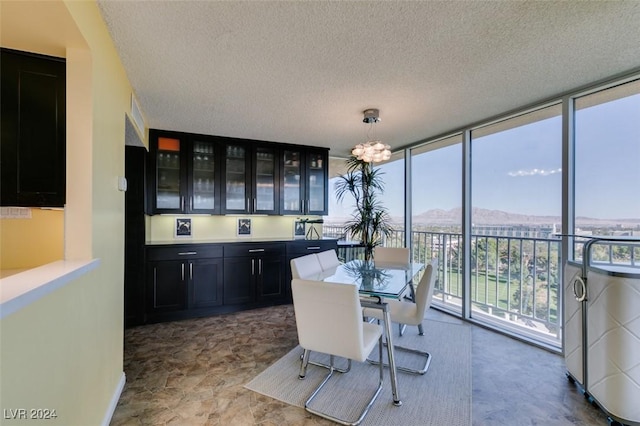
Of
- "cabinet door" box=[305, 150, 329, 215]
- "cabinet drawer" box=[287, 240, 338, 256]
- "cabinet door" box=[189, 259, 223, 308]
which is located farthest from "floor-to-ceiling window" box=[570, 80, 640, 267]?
"cabinet door" box=[189, 259, 223, 308]

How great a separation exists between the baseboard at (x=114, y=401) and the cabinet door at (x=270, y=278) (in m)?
1.98

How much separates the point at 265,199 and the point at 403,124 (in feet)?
7.36

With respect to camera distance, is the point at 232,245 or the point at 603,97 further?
the point at 232,245

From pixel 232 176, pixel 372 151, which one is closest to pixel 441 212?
pixel 372 151

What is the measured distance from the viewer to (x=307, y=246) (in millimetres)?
4410

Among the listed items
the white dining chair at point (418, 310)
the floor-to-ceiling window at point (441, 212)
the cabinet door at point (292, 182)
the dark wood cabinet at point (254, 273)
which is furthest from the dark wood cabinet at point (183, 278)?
the floor-to-ceiling window at point (441, 212)

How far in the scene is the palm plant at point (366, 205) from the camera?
442 centimetres

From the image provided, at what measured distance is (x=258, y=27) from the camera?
1.73 meters

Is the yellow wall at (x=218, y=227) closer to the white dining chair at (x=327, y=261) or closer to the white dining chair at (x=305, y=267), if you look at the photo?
the white dining chair at (x=327, y=261)

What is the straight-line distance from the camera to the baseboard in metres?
1.77

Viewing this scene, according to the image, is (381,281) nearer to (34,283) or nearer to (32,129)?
(34,283)

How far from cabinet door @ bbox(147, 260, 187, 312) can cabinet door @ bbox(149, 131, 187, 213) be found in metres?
0.74

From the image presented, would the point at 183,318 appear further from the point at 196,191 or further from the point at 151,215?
the point at 196,191

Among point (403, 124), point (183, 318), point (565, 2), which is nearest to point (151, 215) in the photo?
point (183, 318)
